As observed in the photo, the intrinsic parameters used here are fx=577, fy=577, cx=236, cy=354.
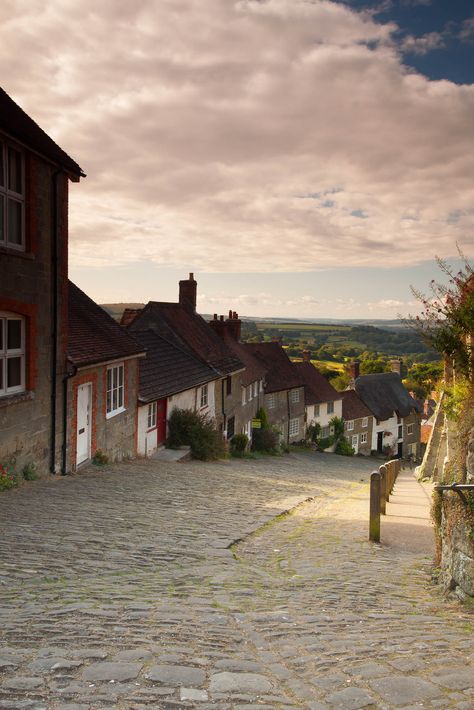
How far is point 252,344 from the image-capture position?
4525cm

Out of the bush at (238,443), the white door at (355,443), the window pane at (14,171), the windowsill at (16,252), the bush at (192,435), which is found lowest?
the white door at (355,443)

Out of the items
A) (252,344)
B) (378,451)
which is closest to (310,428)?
(252,344)

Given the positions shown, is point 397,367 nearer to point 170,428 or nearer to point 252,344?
point 252,344

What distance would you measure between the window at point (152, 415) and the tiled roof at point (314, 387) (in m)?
26.2

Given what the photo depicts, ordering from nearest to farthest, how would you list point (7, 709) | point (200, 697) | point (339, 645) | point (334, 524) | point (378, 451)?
point (7, 709), point (200, 697), point (339, 645), point (334, 524), point (378, 451)

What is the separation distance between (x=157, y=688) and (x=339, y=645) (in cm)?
185

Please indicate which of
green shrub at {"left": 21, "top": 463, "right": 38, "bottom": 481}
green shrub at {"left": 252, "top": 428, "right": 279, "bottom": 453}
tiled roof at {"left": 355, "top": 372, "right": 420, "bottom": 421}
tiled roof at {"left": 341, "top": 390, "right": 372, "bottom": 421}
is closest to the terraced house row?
green shrub at {"left": 21, "top": 463, "right": 38, "bottom": 481}

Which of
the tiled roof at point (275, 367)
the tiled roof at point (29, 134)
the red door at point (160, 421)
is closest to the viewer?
the tiled roof at point (29, 134)

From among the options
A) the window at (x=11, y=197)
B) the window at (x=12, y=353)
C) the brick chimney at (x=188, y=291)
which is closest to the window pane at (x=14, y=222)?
the window at (x=11, y=197)

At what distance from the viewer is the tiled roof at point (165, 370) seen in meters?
21.3

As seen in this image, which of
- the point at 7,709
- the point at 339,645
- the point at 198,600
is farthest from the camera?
the point at 198,600

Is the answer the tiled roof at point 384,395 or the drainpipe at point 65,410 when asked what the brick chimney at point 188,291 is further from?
the tiled roof at point 384,395

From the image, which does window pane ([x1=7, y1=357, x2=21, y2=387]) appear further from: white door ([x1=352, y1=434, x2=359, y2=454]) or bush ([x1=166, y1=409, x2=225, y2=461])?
A: white door ([x1=352, y1=434, x2=359, y2=454])

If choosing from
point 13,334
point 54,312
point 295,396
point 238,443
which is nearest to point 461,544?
point 13,334
